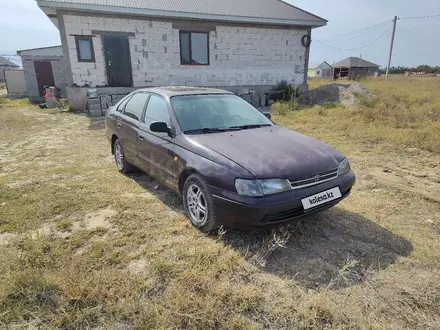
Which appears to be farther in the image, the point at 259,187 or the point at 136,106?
the point at 136,106

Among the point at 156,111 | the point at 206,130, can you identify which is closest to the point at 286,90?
the point at 156,111

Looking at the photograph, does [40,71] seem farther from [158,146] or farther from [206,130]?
[206,130]

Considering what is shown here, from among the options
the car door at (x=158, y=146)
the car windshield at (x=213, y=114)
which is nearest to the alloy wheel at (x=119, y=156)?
the car door at (x=158, y=146)

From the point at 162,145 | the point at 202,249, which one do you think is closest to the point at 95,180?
the point at 162,145

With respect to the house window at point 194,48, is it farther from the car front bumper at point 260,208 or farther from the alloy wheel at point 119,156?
the car front bumper at point 260,208

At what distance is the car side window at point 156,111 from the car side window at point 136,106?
0.20 m

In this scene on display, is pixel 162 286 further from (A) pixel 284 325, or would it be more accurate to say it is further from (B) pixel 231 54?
(B) pixel 231 54

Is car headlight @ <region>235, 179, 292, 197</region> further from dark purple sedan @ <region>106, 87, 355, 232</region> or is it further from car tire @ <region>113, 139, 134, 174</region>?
car tire @ <region>113, 139, 134, 174</region>

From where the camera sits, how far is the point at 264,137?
127 inches

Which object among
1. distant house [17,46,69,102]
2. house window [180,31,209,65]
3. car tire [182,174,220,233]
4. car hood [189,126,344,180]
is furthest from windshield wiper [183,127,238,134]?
distant house [17,46,69,102]

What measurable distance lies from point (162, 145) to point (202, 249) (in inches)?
53.9

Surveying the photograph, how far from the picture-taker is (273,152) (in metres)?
2.84

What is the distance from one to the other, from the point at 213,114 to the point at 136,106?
4.44ft

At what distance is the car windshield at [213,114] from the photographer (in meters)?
3.40
